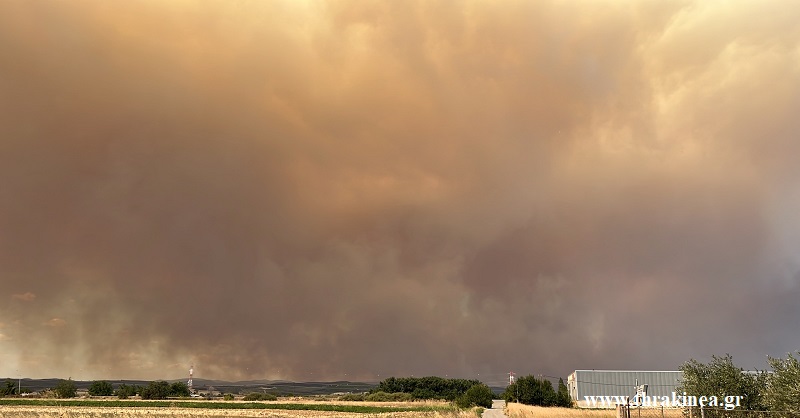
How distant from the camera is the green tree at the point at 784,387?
109 feet

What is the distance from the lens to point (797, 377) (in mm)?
33344

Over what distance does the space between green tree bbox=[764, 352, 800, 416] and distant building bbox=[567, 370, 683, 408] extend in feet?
259

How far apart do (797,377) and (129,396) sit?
14979 cm

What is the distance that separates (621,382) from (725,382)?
242 feet

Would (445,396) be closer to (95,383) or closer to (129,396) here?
(129,396)

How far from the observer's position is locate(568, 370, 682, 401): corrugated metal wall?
111375 mm

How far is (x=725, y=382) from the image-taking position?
43781mm

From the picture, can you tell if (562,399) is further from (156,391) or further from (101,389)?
(101,389)

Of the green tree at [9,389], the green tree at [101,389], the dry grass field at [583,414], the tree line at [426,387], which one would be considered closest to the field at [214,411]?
the dry grass field at [583,414]

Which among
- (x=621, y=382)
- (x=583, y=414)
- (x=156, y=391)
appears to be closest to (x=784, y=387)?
(x=583, y=414)

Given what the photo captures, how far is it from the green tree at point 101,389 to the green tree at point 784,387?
160848 millimetres

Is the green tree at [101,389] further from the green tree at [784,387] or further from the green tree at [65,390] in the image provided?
the green tree at [784,387]

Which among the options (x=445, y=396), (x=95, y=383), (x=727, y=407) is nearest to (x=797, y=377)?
(x=727, y=407)

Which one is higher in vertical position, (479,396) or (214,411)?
(214,411)
